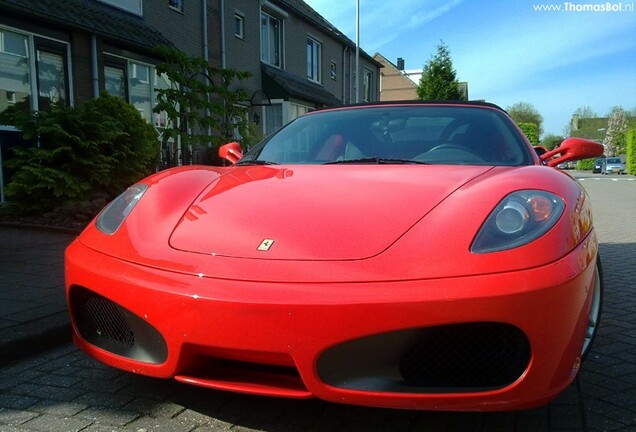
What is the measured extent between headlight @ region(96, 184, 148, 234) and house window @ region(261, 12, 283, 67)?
50.0 feet

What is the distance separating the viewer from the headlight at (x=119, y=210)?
2.14m

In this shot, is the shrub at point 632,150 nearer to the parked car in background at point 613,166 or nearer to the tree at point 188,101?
the parked car in background at point 613,166

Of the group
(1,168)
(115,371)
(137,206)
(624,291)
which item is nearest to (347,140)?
(137,206)

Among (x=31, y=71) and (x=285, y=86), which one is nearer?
(x=31, y=71)

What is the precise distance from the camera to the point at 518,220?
1.77m

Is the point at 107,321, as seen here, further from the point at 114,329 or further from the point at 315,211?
Answer: the point at 315,211

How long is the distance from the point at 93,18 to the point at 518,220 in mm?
9391

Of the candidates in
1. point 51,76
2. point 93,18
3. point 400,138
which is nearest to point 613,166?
point 93,18

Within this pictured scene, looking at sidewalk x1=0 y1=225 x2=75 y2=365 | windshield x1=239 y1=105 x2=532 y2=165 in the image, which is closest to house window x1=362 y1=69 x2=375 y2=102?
sidewalk x1=0 y1=225 x2=75 y2=365

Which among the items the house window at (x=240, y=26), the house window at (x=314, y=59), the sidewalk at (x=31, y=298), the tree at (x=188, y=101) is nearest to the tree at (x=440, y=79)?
the house window at (x=314, y=59)

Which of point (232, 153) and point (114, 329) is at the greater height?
point (232, 153)

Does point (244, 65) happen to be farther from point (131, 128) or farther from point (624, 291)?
point (624, 291)

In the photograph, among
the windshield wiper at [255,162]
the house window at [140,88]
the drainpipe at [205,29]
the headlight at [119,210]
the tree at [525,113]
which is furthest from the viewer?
the tree at [525,113]

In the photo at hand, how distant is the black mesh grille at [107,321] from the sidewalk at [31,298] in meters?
0.87
